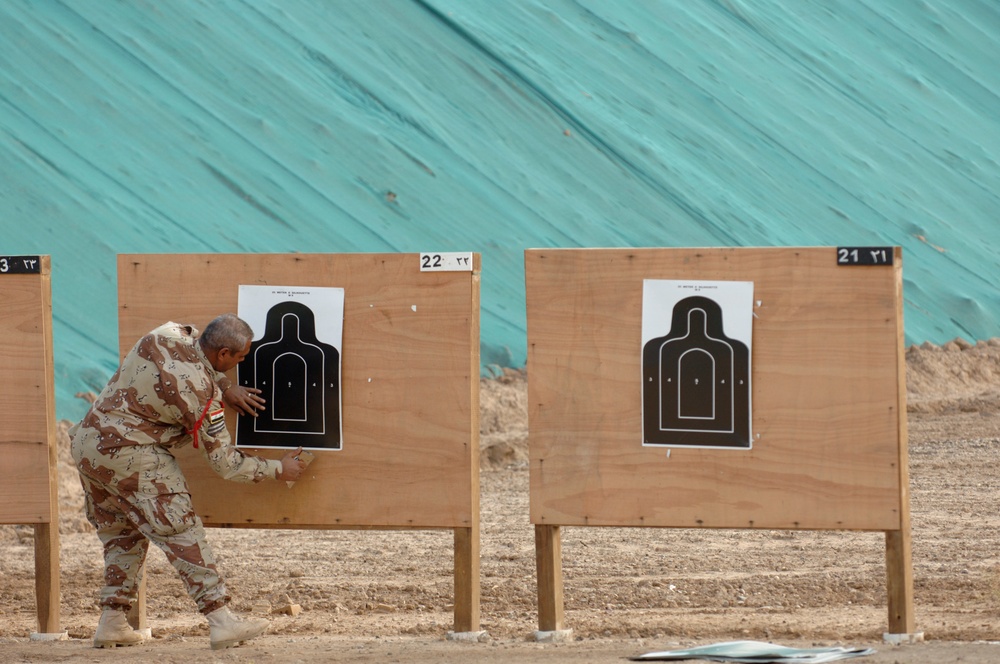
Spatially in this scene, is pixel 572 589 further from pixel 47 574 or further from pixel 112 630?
pixel 47 574

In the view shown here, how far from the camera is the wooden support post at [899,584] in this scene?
5086 millimetres

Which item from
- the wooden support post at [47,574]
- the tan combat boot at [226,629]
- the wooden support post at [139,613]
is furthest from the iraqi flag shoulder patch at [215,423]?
the wooden support post at [47,574]

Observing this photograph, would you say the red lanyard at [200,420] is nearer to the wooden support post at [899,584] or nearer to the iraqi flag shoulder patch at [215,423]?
the iraqi flag shoulder patch at [215,423]

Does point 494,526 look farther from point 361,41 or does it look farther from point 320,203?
point 361,41

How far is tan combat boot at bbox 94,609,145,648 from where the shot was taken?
557cm

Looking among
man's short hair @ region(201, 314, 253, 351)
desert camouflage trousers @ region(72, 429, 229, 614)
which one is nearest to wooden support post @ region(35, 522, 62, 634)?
desert camouflage trousers @ region(72, 429, 229, 614)

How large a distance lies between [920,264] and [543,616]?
979 centimetres

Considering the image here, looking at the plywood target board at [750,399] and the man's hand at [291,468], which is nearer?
the plywood target board at [750,399]

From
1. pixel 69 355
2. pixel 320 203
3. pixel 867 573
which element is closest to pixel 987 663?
pixel 867 573

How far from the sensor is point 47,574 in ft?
18.8

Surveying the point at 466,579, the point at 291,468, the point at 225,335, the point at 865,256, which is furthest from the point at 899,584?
the point at 225,335

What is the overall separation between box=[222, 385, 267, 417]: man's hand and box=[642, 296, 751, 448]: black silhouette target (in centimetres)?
171

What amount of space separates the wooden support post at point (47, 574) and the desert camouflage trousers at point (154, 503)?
426 millimetres

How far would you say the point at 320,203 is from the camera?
12.8 meters
